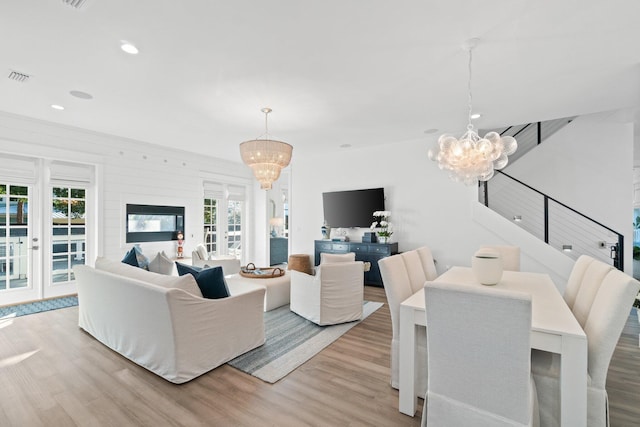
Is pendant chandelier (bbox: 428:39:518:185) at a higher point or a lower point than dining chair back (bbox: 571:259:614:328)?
higher

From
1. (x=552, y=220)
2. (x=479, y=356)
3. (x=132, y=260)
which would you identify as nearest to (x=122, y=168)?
(x=132, y=260)

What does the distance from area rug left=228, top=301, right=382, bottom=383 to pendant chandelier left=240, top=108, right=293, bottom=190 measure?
1.83 m

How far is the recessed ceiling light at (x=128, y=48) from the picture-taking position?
2.61 m

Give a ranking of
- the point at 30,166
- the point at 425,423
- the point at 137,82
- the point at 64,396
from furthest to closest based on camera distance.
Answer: the point at 30,166 → the point at 137,82 → the point at 64,396 → the point at 425,423

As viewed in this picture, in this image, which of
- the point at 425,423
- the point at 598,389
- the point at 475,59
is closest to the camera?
the point at 598,389

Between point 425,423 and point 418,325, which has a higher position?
point 418,325

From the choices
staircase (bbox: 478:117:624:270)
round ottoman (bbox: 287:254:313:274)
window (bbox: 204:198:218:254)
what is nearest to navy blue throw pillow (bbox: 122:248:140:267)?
round ottoman (bbox: 287:254:313:274)

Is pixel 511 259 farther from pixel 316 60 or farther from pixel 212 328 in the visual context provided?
pixel 212 328

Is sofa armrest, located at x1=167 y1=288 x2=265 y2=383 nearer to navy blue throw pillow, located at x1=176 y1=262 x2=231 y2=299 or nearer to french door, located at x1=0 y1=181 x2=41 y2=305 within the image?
navy blue throw pillow, located at x1=176 y1=262 x2=231 y2=299

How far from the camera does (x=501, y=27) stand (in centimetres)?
241

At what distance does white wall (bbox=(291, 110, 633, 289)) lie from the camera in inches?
190

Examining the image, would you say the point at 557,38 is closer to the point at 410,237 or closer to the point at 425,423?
the point at 425,423

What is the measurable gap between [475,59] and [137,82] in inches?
139

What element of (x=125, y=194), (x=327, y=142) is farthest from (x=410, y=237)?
(x=125, y=194)
